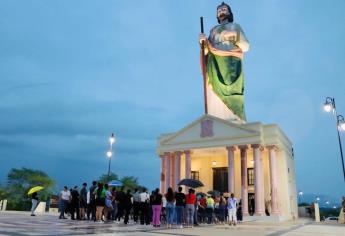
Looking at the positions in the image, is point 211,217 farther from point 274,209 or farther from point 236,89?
point 236,89

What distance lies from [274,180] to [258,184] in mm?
1966

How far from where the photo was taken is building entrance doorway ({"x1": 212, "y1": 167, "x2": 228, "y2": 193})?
109 feet

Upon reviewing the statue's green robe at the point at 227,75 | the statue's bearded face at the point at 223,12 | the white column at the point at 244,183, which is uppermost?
the statue's bearded face at the point at 223,12

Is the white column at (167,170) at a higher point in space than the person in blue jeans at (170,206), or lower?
higher

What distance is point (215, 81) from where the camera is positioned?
118 ft

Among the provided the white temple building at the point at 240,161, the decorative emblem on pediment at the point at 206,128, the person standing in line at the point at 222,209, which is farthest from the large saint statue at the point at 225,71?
the person standing in line at the point at 222,209

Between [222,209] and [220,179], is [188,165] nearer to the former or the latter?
[220,179]

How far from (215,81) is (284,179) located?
40.6 ft

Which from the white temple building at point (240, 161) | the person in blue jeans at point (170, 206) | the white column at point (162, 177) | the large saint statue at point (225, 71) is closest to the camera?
the person in blue jeans at point (170, 206)

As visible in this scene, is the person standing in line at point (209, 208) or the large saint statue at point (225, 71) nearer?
the person standing in line at point (209, 208)

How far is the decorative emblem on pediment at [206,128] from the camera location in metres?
29.9

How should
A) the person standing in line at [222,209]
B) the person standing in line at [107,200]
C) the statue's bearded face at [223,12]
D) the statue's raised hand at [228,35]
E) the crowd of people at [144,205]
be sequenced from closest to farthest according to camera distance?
the crowd of people at [144,205], the person standing in line at [107,200], the person standing in line at [222,209], the statue's raised hand at [228,35], the statue's bearded face at [223,12]

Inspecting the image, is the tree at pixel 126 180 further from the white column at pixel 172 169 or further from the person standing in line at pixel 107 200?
the person standing in line at pixel 107 200

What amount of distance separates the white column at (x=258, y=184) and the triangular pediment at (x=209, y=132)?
1.53 metres
